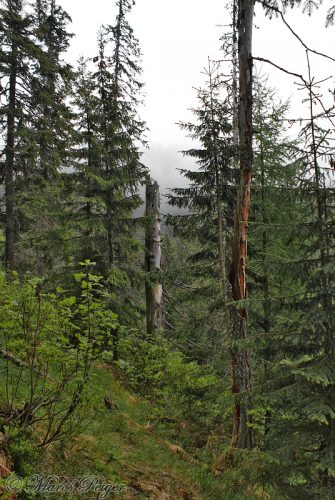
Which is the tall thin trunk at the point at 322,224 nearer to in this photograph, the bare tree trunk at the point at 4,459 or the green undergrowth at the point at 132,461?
the green undergrowth at the point at 132,461

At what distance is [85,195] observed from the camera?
1276 cm

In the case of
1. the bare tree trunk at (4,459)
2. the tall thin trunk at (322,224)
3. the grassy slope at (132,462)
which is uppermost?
the tall thin trunk at (322,224)

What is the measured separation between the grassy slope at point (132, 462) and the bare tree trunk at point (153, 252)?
545 cm

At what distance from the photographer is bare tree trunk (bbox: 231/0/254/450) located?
6.54 meters

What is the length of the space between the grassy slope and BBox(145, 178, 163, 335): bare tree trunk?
17.9 feet

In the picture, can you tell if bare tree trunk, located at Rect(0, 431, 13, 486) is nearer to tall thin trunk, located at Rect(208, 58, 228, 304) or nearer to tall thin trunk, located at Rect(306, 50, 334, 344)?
tall thin trunk, located at Rect(306, 50, 334, 344)

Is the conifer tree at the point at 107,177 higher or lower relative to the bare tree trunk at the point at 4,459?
higher

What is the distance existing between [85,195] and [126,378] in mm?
6580

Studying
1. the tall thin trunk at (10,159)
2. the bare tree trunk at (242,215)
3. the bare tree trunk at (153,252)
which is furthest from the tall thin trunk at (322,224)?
the tall thin trunk at (10,159)

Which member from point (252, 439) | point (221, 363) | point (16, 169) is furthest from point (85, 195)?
point (252, 439)

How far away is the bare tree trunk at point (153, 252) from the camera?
529 inches

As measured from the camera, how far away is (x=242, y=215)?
6.89 metres

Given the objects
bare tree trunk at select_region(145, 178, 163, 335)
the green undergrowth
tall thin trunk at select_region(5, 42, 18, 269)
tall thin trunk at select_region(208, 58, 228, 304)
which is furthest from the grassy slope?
tall thin trunk at select_region(5, 42, 18, 269)

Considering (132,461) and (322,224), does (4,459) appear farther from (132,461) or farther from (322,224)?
(322,224)
